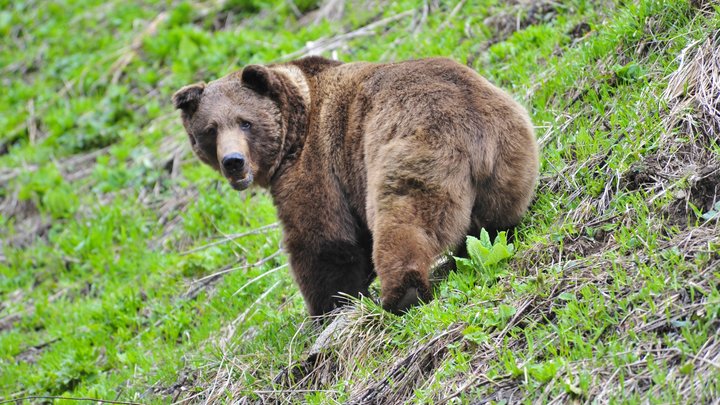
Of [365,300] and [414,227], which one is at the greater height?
[414,227]

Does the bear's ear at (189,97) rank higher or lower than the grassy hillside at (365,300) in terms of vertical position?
higher

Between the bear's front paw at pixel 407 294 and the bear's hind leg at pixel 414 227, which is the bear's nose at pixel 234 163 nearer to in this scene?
the bear's hind leg at pixel 414 227

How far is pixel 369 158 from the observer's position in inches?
230

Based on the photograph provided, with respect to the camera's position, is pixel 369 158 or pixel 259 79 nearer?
pixel 369 158

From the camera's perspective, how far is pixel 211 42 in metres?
13.2

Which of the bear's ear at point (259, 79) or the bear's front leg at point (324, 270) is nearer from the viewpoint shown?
the bear's front leg at point (324, 270)

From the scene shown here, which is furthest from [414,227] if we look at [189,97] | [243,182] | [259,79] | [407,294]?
[189,97]

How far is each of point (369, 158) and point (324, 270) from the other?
949 millimetres

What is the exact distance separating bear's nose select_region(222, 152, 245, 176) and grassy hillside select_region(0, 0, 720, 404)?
1293 mm

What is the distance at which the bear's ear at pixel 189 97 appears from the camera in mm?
6871

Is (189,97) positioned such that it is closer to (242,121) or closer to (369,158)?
(242,121)

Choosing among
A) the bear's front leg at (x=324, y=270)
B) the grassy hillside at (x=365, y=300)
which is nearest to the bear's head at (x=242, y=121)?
the bear's front leg at (x=324, y=270)

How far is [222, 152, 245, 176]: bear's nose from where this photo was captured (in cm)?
646

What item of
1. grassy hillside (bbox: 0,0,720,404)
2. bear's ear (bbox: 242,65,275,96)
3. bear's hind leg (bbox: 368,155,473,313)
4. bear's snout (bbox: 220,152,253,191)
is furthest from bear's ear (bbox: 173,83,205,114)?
bear's hind leg (bbox: 368,155,473,313)
